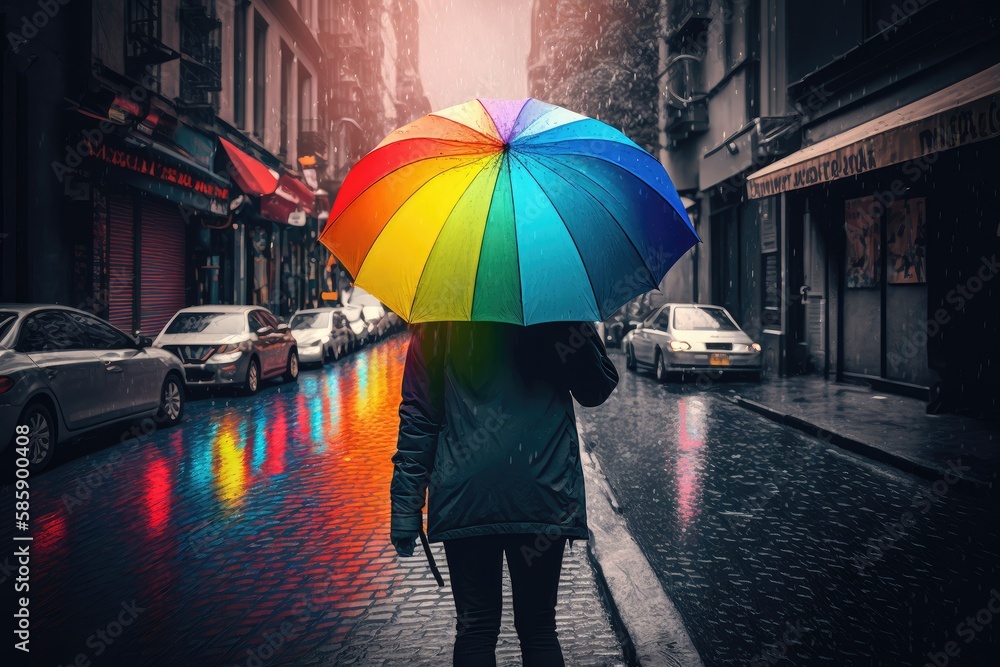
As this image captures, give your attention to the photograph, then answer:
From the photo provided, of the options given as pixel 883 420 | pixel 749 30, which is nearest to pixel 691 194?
pixel 749 30

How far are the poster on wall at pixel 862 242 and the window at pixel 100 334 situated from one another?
11545 mm

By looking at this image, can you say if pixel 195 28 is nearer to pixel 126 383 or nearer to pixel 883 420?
pixel 126 383

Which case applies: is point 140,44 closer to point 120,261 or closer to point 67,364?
point 120,261

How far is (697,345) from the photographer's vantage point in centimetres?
1445

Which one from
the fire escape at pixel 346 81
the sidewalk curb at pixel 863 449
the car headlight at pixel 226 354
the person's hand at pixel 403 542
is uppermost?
the fire escape at pixel 346 81

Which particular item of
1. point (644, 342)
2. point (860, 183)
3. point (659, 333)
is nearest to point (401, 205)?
point (860, 183)

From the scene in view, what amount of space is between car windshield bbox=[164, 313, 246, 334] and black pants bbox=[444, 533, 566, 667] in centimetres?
1229

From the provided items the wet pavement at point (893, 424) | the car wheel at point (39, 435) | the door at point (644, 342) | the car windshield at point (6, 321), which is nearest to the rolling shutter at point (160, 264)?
the car windshield at point (6, 321)

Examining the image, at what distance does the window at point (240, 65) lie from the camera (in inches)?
990

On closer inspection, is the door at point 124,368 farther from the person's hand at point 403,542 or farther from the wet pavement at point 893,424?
the wet pavement at point 893,424

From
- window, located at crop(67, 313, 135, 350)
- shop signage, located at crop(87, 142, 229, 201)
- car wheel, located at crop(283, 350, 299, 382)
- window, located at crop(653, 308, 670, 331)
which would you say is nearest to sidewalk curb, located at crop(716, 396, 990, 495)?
window, located at crop(653, 308, 670, 331)

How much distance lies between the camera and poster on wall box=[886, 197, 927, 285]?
11.7 metres

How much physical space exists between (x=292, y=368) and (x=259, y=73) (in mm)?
15753

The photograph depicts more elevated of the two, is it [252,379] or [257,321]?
[257,321]
